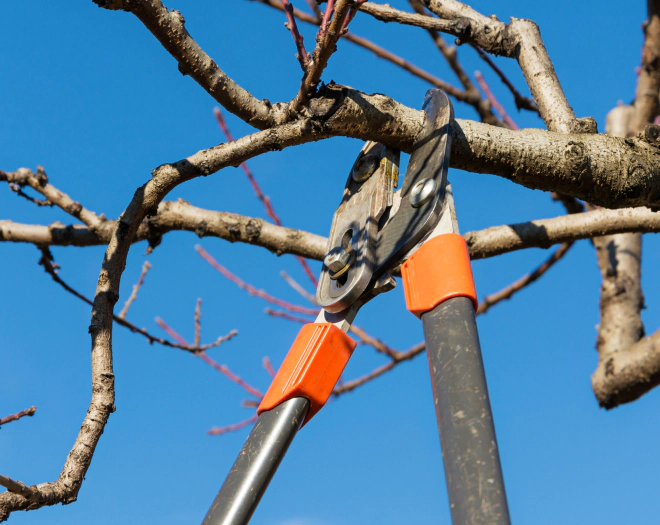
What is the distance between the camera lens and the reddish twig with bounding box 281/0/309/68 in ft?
4.01

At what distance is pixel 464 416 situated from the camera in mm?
1027

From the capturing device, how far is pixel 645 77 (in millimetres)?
3244

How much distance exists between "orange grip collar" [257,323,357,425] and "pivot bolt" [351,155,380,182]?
0.40 meters

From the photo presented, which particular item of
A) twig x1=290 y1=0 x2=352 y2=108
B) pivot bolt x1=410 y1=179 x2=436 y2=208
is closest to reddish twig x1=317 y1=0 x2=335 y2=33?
twig x1=290 y1=0 x2=352 y2=108

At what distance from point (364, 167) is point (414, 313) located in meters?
0.46

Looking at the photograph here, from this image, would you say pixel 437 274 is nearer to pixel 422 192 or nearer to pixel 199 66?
pixel 422 192

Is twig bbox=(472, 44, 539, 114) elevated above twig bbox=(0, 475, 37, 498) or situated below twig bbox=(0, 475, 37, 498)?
above

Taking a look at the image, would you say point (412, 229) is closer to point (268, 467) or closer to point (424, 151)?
point (424, 151)

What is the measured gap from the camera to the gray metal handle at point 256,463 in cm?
112

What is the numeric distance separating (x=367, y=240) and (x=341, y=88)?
0.32 m

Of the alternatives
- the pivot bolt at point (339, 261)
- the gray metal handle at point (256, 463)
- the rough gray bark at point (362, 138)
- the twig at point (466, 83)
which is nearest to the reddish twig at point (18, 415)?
the rough gray bark at point (362, 138)

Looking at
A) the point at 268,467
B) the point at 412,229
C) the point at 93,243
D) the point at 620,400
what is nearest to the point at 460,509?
the point at 268,467

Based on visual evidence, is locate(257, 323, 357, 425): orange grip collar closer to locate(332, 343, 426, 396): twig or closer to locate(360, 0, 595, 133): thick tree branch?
locate(360, 0, 595, 133): thick tree branch

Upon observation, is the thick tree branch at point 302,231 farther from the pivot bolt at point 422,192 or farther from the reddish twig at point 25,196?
the pivot bolt at point 422,192
